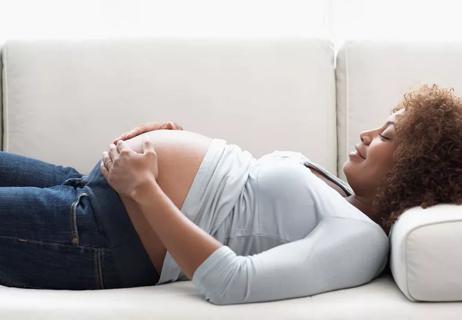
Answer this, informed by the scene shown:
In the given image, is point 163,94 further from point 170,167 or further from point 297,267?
point 297,267

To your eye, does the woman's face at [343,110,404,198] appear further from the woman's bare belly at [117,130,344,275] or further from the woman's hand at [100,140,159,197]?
the woman's hand at [100,140,159,197]

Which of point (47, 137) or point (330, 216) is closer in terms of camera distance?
point (330, 216)

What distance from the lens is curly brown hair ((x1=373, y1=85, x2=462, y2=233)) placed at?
1449mm

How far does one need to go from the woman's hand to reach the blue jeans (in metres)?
0.06

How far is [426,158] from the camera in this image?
147 centimetres

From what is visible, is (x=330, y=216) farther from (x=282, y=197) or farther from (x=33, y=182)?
(x=33, y=182)

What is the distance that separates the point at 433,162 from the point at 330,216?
24 cm

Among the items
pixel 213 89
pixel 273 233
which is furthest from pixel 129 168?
pixel 213 89

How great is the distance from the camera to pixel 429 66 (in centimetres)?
204

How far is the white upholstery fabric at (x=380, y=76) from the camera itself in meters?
2.03

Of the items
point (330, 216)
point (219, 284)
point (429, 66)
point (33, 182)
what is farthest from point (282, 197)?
point (429, 66)

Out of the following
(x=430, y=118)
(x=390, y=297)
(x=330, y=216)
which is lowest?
(x=390, y=297)

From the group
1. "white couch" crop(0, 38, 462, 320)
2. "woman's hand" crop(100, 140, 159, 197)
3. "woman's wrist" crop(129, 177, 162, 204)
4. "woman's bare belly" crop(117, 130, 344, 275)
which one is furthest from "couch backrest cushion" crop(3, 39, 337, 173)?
"woman's wrist" crop(129, 177, 162, 204)

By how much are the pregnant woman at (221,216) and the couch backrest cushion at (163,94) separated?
426 millimetres
